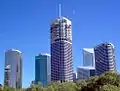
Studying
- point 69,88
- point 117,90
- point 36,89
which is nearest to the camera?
point 117,90

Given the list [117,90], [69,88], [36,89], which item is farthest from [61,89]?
[117,90]

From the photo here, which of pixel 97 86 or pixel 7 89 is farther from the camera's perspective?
pixel 7 89

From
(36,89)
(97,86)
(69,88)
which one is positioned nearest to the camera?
(97,86)

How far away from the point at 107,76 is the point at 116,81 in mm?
2040

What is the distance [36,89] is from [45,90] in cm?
461

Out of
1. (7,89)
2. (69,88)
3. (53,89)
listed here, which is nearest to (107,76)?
(69,88)

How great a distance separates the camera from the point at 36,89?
331 ft

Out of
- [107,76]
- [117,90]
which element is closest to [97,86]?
[107,76]

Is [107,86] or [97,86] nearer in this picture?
[107,86]

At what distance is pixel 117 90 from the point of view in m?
61.0

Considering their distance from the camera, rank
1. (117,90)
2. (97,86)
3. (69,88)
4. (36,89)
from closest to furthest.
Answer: (117,90)
(97,86)
(69,88)
(36,89)

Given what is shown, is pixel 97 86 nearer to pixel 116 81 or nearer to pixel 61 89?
pixel 116 81

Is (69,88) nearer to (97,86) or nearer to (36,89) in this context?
(36,89)

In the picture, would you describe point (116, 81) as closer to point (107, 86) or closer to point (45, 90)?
point (107, 86)
